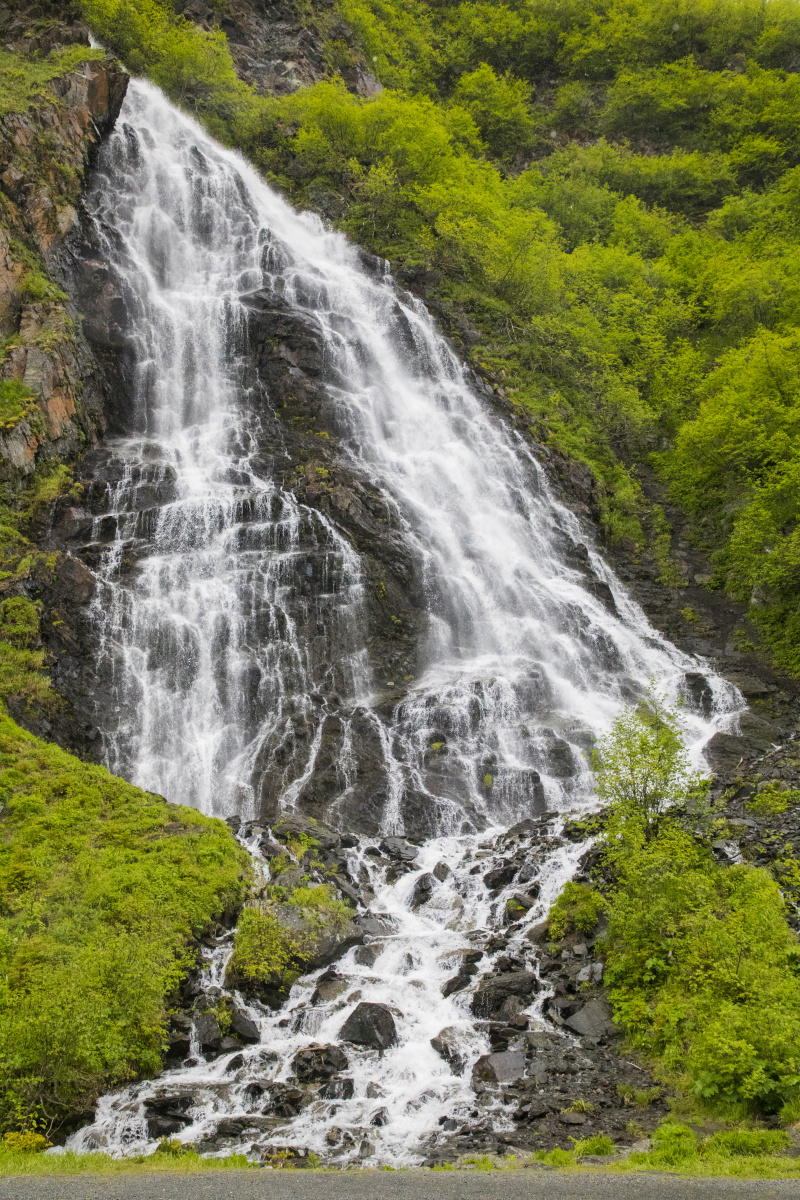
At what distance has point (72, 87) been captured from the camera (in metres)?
30.5

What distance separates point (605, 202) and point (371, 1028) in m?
49.8

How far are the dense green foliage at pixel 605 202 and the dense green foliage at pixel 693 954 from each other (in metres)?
13.3

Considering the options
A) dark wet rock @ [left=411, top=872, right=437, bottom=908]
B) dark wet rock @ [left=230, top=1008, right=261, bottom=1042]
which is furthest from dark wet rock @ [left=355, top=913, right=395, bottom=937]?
dark wet rock @ [left=230, top=1008, right=261, bottom=1042]

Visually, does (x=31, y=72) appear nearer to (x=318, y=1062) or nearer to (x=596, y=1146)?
(x=318, y=1062)

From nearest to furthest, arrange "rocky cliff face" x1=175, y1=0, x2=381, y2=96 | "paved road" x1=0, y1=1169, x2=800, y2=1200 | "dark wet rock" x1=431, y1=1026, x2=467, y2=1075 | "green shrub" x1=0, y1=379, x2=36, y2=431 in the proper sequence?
"paved road" x1=0, y1=1169, x2=800, y2=1200 → "dark wet rock" x1=431, y1=1026, x2=467, y2=1075 → "green shrub" x1=0, y1=379, x2=36, y2=431 → "rocky cliff face" x1=175, y1=0, x2=381, y2=96

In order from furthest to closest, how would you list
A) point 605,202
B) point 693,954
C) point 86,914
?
1. point 605,202
2. point 86,914
3. point 693,954

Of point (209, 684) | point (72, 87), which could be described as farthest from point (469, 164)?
point (209, 684)

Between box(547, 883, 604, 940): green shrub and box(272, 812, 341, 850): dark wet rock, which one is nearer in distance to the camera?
box(547, 883, 604, 940): green shrub

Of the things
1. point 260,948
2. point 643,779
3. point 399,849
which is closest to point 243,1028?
point 260,948

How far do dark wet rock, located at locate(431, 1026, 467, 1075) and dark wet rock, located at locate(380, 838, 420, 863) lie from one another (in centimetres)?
525

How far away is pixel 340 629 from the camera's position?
21641mm

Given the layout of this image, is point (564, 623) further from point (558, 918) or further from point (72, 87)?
point (72, 87)

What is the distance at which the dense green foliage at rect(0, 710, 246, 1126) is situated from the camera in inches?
329

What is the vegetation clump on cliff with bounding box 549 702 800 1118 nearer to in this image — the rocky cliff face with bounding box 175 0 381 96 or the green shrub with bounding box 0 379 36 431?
the green shrub with bounding box 0 379 36 431
